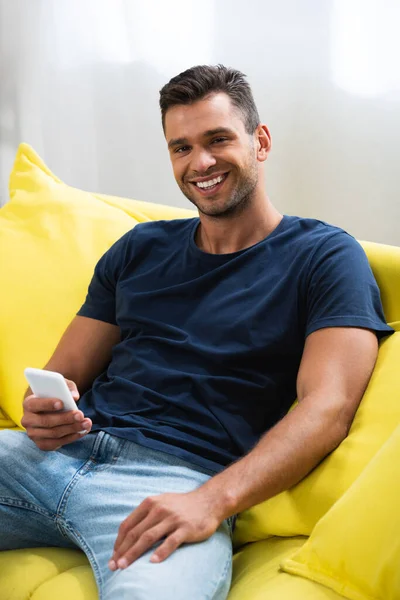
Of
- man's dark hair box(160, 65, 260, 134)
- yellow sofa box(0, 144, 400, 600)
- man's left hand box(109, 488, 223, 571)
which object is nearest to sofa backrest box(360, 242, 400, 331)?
yellow sofa box(0, 144, 400, 600)

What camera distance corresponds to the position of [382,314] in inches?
53.8

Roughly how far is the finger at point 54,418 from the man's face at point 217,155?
473 mm

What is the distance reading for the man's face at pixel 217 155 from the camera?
153 centimetres

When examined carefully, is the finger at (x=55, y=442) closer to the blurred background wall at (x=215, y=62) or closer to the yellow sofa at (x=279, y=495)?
the yellow sofa at (x=279, y=495)

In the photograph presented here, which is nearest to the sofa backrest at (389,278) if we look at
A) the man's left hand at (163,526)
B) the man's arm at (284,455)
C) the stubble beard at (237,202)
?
the man's arm at (284,455)

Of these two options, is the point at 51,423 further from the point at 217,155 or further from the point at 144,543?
the point at 217,155

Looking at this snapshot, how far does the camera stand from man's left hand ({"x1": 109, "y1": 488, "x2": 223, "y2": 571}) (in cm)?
110

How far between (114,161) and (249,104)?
1048 millimetres

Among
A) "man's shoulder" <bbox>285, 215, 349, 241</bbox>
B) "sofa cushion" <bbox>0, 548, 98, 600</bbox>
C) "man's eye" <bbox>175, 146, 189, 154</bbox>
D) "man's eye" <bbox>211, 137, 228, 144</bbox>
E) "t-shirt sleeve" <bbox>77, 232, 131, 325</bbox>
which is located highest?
"man's eye" <bbox>211, 137, 228, 144</bbox>

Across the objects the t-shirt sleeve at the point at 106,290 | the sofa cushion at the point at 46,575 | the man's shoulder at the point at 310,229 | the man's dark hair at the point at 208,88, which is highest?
the man's dark hair at the point at 208,88

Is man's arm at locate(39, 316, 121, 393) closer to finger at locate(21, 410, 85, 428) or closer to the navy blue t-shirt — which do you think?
the navy blue t-shirt

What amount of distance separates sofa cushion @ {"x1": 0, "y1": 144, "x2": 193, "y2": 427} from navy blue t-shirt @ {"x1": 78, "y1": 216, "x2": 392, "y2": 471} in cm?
21

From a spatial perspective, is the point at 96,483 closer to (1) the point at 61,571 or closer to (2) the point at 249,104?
(1) the point at 61,571

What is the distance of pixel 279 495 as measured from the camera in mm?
1271
